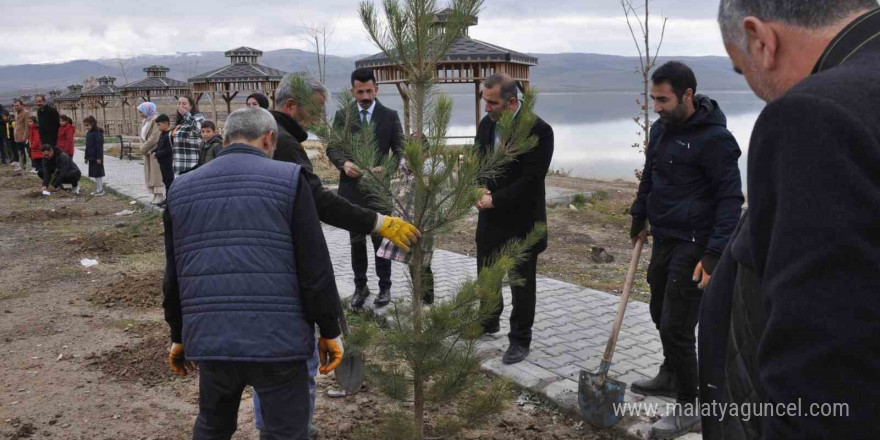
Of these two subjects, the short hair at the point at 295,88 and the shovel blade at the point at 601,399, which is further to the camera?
the shovel blade at the point at 601,399

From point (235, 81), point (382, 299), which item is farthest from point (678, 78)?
point (235, 81)

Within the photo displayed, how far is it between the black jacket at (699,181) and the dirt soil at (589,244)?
1937mm

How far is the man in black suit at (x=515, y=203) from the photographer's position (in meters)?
4.23

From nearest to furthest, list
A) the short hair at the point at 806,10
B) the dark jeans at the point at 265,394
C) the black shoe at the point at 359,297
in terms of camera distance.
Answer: the short hair at the point at 806,10 → the dark jeans at the point at 265,394 → the black shoe at the point at 359,297

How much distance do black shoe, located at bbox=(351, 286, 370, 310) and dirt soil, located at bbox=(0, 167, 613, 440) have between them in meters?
1.28

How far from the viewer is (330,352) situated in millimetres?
2865

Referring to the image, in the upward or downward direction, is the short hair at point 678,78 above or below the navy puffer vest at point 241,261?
above

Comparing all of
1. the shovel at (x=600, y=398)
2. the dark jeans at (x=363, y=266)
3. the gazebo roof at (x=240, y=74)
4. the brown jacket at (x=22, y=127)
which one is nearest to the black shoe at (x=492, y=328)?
the dark jeans at (x=363, y=266)

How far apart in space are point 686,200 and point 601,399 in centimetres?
119

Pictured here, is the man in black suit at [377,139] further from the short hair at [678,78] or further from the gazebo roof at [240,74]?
the gazebo roof at [240,74]

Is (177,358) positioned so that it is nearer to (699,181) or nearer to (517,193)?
(517,193)

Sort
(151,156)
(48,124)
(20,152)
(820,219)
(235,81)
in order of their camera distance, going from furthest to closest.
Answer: (235,81), (20,152), (48,124), (151,156), (820,219)

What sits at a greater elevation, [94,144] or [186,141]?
[186,141]

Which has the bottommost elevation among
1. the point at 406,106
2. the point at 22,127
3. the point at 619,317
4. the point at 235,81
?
the point at 619,317
